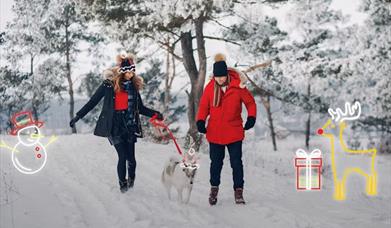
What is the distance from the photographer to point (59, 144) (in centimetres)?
1038

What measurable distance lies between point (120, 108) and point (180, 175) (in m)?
1.15

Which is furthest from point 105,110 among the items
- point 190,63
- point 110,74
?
point 190,63

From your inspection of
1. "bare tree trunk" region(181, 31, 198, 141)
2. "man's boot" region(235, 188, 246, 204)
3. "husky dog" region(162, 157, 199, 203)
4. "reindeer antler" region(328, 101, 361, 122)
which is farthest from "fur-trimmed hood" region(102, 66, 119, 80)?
"bare tree trunk" region(181, 31, 198, 141)

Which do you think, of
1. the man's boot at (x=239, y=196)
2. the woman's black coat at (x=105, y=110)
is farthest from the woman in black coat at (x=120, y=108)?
the man's boot at (x=239, y=196)

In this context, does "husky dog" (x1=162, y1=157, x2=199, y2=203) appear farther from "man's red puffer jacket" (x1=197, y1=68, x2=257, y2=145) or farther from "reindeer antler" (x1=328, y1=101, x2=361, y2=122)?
"reindeer antler" (x1=328, y1=101, x2=361, y2=122)

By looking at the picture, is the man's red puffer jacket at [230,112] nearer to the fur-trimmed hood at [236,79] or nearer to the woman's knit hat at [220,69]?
the fur-trimmed hood at [236,79]

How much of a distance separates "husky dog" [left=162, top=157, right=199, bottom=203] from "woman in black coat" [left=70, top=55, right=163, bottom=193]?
576mm

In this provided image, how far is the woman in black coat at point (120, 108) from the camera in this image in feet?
17.7

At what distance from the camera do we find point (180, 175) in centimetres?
520

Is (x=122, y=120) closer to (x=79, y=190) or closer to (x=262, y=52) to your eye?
(x=79, y=190)

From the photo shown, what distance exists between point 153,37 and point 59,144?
3943 millimetres

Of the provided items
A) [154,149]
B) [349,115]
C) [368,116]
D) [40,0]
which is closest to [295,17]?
[368,116]

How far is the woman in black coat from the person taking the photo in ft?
17.7

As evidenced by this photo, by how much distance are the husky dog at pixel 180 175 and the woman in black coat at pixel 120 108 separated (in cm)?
58
